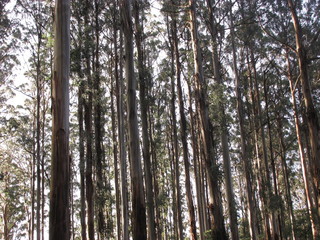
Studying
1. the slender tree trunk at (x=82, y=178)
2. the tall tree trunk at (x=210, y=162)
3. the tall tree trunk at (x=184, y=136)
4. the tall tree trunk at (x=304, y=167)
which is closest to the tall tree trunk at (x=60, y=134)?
the tall tree trunk at (x=210, y=162)

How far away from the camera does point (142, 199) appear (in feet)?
24.2

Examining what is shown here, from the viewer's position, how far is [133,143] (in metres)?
7.91

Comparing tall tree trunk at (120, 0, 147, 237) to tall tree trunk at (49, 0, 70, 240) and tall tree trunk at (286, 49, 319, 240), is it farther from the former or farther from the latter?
tall tree trunk at (286, 49, 319, 240)

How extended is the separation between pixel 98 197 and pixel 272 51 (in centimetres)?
1110

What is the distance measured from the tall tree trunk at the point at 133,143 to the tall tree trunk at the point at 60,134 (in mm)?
3046

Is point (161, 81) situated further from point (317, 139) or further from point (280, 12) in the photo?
point (317, 139)

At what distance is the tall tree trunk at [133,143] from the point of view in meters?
7.23

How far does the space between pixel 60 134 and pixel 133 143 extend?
3517mm

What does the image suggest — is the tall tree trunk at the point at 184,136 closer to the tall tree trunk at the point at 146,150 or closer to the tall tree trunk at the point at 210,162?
the tall tree trunk at the point at 146,150

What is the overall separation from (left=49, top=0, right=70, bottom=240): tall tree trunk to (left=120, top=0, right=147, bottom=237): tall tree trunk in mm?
3046

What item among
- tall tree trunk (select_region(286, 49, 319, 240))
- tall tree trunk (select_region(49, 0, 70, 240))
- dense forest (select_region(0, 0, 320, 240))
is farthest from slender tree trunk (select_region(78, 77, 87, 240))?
tall tree trunk (select_region(286, 49, 319, 240))

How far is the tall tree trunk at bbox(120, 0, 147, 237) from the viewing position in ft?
23.7

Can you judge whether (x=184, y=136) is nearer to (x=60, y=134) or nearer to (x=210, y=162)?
(x=210, y=162)

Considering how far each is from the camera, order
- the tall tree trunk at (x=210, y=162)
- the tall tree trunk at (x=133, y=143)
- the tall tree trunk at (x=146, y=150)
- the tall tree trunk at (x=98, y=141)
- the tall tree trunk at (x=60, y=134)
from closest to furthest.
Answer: the tall tree trunk at (x=60, y=134)
the tall tree trunk at (x=133, y=143)
the tall tree trunk at (x=210, y=162)
the tall tree trunk at (x=146, y=150)
the tall tree trunk at (x=98, y=141)
